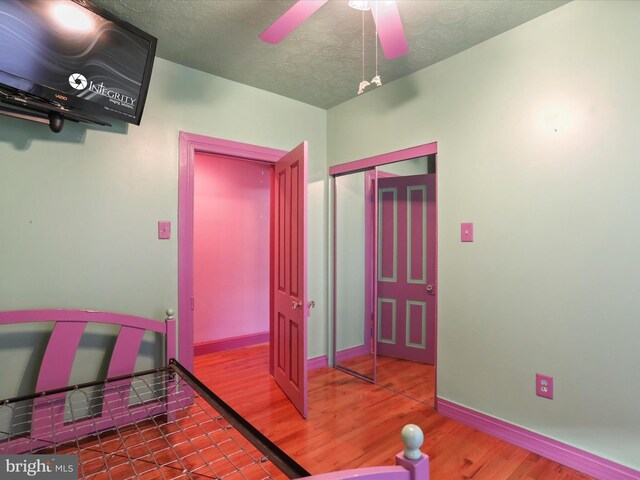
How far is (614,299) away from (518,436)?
1004mm

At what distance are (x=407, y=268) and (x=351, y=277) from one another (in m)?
0.59

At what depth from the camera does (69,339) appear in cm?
198

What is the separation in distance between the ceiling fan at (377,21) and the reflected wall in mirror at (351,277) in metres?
1.90

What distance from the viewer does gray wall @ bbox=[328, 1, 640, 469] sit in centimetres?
175

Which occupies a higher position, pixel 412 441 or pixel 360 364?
pixel 412 441

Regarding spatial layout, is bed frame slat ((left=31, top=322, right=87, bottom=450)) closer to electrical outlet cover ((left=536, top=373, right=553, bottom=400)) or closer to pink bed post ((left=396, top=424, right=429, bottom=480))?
pink bed post ((left=396, top=424, right=429, bottom=480))

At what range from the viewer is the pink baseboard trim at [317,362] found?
131 inches

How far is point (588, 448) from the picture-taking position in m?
1.83

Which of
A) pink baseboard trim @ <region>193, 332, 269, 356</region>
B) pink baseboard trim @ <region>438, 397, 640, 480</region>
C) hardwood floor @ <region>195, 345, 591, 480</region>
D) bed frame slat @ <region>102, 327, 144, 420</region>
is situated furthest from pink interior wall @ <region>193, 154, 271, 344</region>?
pink baseboard trim @ <region>438, 397, 640, 480</region>

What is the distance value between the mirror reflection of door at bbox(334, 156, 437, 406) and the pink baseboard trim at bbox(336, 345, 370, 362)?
0.03ft

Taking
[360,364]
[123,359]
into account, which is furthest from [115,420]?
[360,364]

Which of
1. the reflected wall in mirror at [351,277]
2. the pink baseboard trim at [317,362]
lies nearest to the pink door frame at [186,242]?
the pink baseboard trim at [317,362]

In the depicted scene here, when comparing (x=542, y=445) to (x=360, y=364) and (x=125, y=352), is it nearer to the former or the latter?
(x=360, y=364)

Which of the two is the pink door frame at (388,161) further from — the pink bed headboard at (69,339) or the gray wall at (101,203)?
the pink bed headboard at (69,339)
